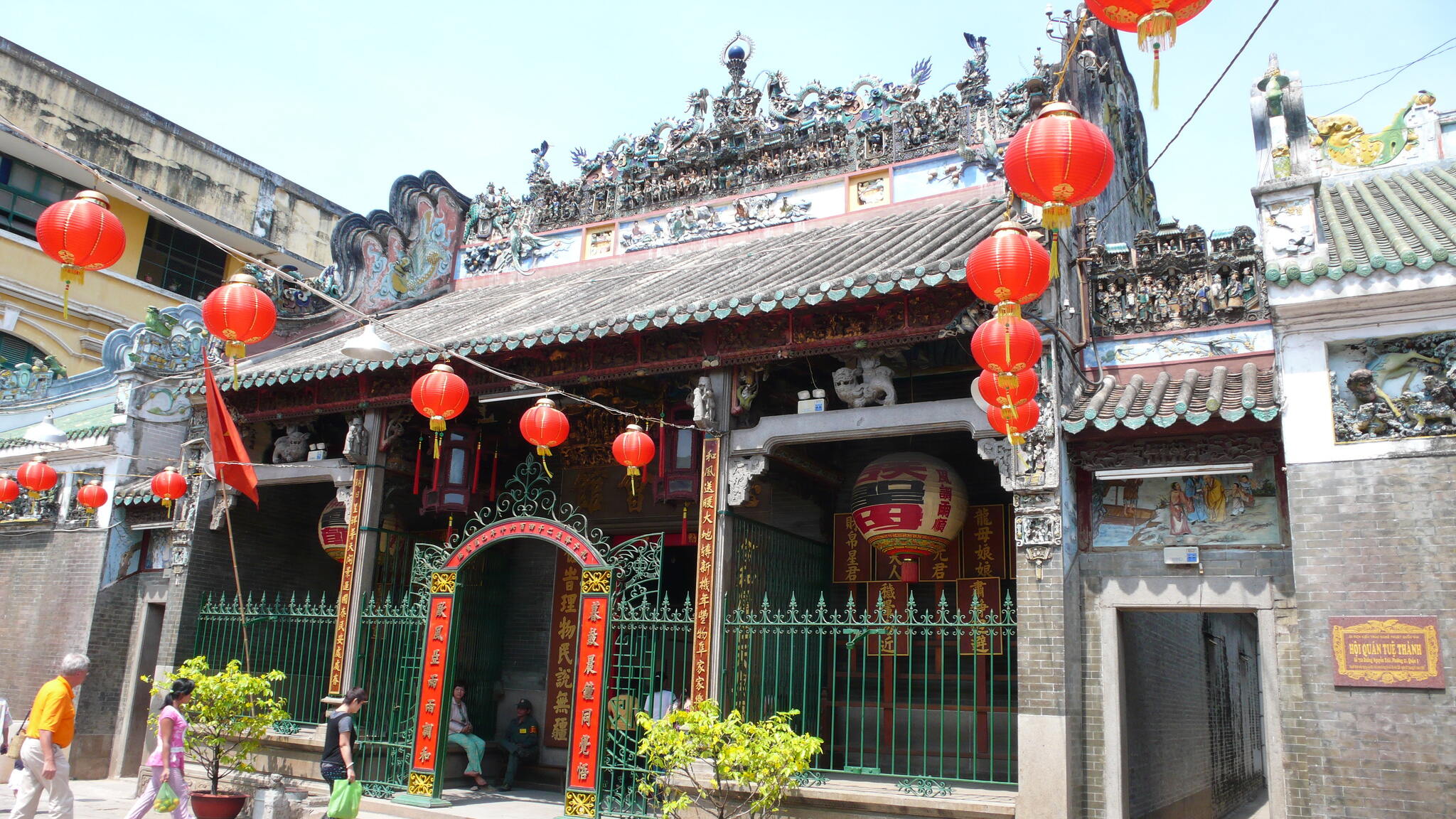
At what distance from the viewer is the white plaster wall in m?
6.58

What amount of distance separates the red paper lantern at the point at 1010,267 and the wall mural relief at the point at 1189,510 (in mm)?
2261

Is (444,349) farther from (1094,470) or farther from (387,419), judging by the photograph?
(1094,470)

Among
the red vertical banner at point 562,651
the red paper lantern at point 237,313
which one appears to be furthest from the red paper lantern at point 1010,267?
the red vertical banner at point 562,651

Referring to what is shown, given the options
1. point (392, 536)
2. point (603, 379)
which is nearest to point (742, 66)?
point (603, 379)

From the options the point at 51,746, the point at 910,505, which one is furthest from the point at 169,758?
the point at 910,505

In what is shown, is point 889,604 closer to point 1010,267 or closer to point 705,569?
point 705,569

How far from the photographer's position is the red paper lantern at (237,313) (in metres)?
7.45

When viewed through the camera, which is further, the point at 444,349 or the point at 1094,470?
the point at 444,349

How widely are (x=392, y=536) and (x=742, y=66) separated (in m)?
6.73

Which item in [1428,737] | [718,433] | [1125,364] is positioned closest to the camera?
[1428,737]

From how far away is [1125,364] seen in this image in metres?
8.62

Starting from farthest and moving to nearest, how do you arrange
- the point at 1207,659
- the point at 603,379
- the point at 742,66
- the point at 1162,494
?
the point at 1207,659 → the point at 742,66 → the point at 603,379 → the point at 1162,494

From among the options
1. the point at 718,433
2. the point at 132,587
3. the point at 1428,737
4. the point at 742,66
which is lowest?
the point at 1428,737

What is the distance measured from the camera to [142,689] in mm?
12719
